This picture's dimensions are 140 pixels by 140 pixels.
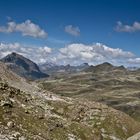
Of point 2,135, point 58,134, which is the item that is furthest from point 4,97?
point 2,135

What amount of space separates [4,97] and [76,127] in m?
14.5

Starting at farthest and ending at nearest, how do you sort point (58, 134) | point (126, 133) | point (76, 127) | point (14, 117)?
point (126, 133), point (76, 127), point (58, 134), point (14, 117)

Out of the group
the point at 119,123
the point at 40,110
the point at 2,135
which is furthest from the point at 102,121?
the point at 2,135

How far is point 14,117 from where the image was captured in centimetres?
5197

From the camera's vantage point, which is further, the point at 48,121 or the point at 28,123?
the point at 48,121

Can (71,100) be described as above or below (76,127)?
above

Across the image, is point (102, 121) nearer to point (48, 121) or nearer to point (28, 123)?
point (48, 121)

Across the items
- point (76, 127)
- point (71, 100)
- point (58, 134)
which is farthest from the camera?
point (71, 100)

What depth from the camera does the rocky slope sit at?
50.2m

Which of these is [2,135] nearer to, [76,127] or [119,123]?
[76,127]

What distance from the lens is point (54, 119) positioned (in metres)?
62.2

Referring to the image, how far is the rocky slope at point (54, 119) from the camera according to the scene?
50.2m

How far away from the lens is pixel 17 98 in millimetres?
63344

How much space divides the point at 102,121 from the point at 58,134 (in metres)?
16.2
